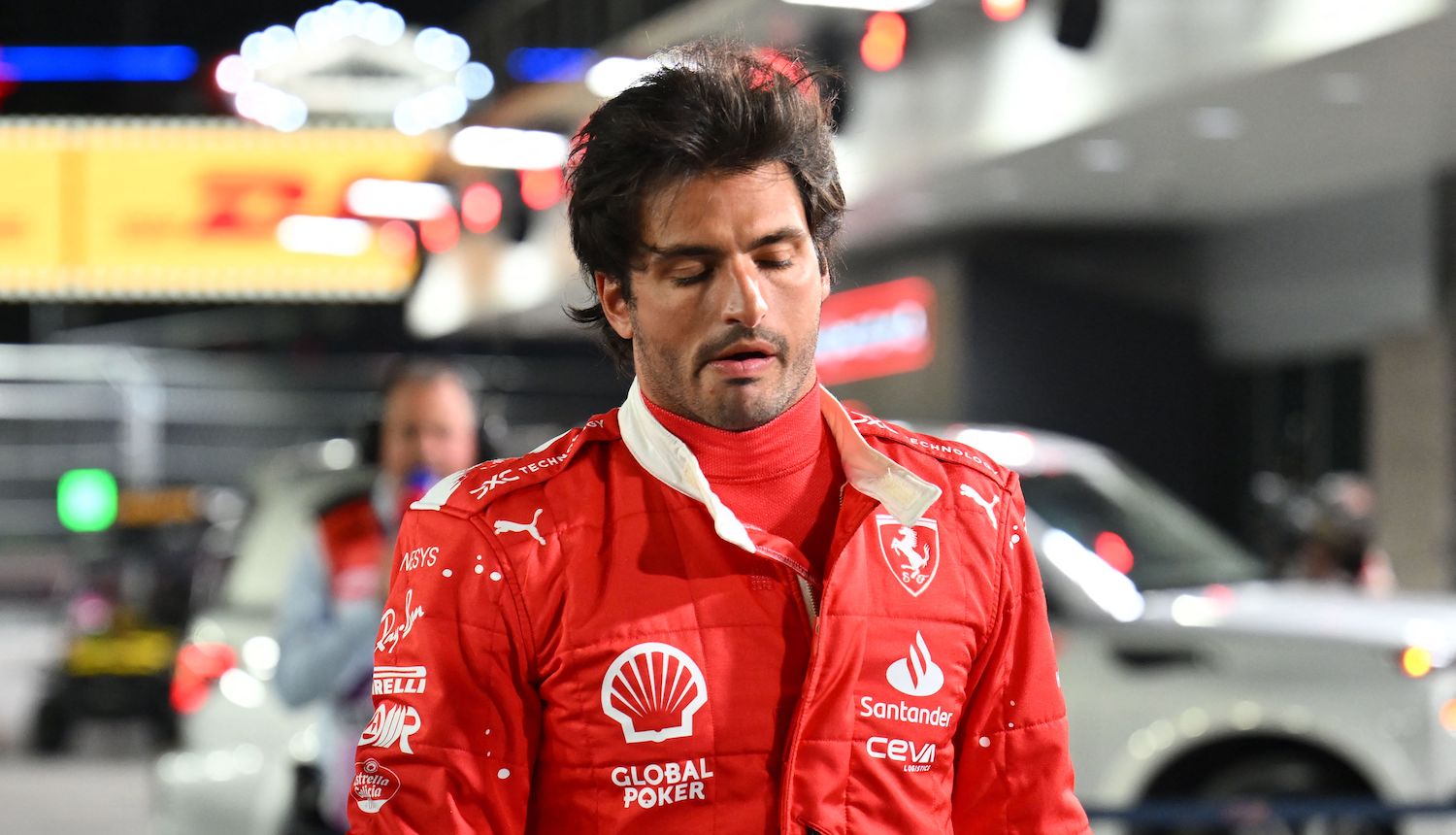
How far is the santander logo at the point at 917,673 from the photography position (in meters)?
2.01

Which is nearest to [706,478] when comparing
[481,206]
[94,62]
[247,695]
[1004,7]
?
[247,695]

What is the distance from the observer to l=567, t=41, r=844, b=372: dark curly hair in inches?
78.7

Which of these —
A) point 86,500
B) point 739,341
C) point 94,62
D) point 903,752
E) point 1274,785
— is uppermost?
point 94,62

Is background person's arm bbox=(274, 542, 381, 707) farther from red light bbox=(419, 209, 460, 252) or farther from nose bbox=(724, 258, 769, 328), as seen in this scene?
red light bbox=(419, 209, 460, 252)

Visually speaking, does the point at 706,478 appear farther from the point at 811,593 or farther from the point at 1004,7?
the point at 1004,7

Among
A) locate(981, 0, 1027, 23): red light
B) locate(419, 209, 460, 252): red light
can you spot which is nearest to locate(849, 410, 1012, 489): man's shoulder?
locate(981, 0, 1027, 23): red light

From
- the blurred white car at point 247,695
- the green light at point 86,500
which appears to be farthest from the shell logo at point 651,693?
the green light at point 86,500

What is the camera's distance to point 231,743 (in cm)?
592

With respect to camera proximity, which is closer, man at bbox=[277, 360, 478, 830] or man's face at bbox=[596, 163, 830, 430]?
man's face at bbox=[596, 163, 830, 430]

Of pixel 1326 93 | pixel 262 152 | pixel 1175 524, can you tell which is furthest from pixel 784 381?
pixel 262 152

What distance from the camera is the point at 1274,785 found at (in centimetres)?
629

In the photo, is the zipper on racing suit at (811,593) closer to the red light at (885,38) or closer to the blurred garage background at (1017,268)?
the blurred garage background at (1017,268)

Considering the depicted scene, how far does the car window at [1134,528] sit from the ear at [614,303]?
487cm

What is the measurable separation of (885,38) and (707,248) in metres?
9.49
